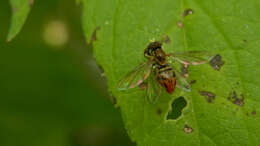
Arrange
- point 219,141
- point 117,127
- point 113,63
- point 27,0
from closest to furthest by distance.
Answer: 1. point 219,141
2. point 113,63
3. point 27,0
4. point 117,127

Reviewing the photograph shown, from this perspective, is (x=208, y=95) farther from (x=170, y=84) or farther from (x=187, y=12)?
(x=187, y=12)

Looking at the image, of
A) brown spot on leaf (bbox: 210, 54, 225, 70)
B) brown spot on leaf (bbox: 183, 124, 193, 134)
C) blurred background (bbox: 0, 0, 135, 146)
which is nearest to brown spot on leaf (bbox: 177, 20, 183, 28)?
brown spot on leaf (bbox: 210, 54, 225, 70)

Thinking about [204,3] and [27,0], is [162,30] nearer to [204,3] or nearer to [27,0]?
[204,3]

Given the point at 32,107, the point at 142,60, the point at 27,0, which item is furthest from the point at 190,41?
the point at 32,107

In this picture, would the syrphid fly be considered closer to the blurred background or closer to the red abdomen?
the red abdomen

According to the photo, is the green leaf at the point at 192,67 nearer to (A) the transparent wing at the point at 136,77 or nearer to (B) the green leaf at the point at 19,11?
(A) the transparent wing at the point at 136,77

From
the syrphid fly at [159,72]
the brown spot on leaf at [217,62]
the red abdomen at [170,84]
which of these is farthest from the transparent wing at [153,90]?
the brown spot on leaf at [217,62]
